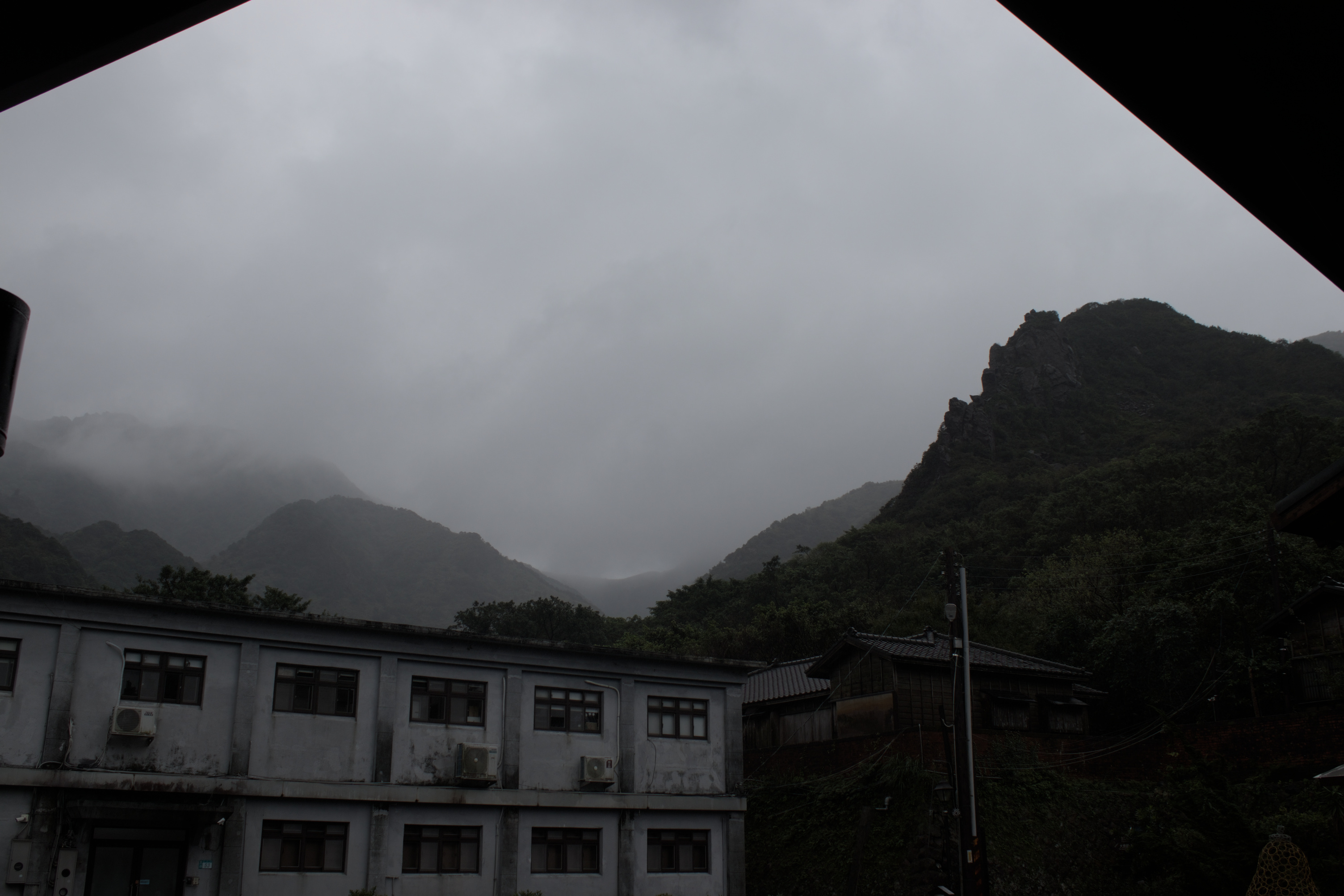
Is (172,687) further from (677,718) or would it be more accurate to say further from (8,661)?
(677,718)

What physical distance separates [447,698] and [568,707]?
3030 millimetres

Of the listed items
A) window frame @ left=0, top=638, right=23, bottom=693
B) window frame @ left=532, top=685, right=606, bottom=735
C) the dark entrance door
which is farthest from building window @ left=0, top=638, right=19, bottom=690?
window frame @ left=532, top=685, right=606, bottom=735

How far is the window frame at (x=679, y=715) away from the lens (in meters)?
24.0

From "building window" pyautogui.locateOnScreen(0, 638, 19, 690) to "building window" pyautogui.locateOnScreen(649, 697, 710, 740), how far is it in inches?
536

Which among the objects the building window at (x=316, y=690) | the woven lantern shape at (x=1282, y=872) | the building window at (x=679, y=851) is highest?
the building window at (x=316, y=690)

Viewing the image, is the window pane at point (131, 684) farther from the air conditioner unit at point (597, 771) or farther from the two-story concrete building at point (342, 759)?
the air conditioner unit at point (597, 771)

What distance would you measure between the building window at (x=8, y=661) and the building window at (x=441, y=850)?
815cm

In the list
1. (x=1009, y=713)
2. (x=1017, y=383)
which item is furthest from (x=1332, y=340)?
(x=1009, y=713)

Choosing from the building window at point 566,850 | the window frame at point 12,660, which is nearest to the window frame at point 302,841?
the building window at point 566,850

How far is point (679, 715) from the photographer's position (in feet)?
80.2

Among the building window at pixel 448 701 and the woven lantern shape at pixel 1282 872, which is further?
the building window at pixel 448 701

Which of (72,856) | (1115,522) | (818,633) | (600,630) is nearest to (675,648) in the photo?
(818,633)

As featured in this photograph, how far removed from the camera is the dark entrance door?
58.4 ft

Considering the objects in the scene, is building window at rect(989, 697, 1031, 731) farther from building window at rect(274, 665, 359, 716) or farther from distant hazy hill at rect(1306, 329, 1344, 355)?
distant hazy hill at rect(1306, 329, 1344, 355)
